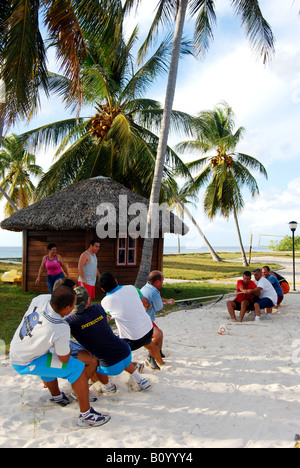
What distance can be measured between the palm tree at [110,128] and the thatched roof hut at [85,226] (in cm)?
149

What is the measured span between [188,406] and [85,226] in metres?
7.10

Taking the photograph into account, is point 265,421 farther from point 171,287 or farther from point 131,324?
point 171,287

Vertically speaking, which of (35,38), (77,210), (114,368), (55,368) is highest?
(35,38)

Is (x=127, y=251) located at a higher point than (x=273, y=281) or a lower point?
higher

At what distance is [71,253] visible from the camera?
10.9 meters

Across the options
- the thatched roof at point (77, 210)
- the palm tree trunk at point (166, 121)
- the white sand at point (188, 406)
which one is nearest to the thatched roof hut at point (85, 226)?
the thatched roof at point (77, 210)

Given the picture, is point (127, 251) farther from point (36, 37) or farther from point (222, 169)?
point (222, 169)

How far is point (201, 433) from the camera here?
3.08 metres

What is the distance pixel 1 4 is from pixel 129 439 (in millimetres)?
8871

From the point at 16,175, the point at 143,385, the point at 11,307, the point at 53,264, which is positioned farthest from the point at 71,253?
the point at 16,175

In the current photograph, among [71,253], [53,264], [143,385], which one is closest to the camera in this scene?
[143,385]

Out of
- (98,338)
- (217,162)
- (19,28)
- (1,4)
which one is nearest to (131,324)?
(98,338)
